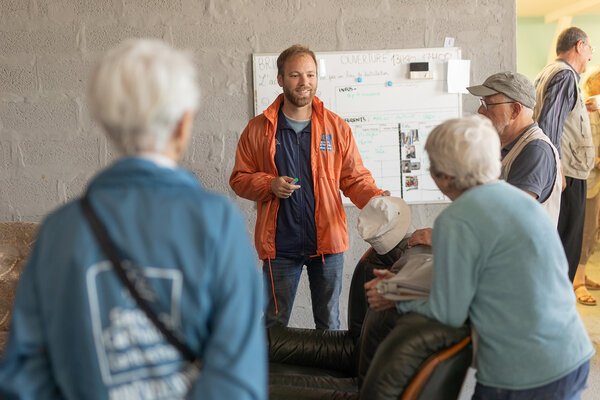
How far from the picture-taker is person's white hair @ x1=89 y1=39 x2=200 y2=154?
0.87m

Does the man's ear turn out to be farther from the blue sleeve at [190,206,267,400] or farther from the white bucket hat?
the blue sleeve at [190,206,267,400]

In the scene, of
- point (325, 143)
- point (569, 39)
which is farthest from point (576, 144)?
point (325, 143)

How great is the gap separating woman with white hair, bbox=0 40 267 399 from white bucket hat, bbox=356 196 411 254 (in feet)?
3.98

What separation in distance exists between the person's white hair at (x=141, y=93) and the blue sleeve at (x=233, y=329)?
19 centimetres

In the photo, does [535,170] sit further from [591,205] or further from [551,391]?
[591,205]

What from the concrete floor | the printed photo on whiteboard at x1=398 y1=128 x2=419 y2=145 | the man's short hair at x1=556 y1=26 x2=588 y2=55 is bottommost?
the concrete floor

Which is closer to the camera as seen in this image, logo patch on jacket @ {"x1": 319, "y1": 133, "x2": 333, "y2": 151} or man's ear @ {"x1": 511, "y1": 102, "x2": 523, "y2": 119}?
man's ear @ {"x1": 511, "y1": 102, "x2": 523, "y2": 119}

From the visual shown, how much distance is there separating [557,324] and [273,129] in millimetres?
1554

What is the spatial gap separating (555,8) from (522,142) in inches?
186

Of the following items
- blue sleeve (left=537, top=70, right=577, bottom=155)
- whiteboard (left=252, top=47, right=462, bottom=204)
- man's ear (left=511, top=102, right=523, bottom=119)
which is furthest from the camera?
whiteboard (left=252, top=47, right=462, bottom=204)

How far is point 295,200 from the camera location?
8.44 feet

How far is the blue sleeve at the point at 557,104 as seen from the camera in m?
3.14

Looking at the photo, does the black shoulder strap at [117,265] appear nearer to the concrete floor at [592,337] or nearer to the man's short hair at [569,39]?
the concrete floor at [592,337]

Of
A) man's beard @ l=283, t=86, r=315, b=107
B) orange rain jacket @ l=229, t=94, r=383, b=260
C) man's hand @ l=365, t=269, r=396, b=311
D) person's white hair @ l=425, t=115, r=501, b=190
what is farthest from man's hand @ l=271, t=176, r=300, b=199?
person's white hair @ l=425, t=115, r=501, b=190
